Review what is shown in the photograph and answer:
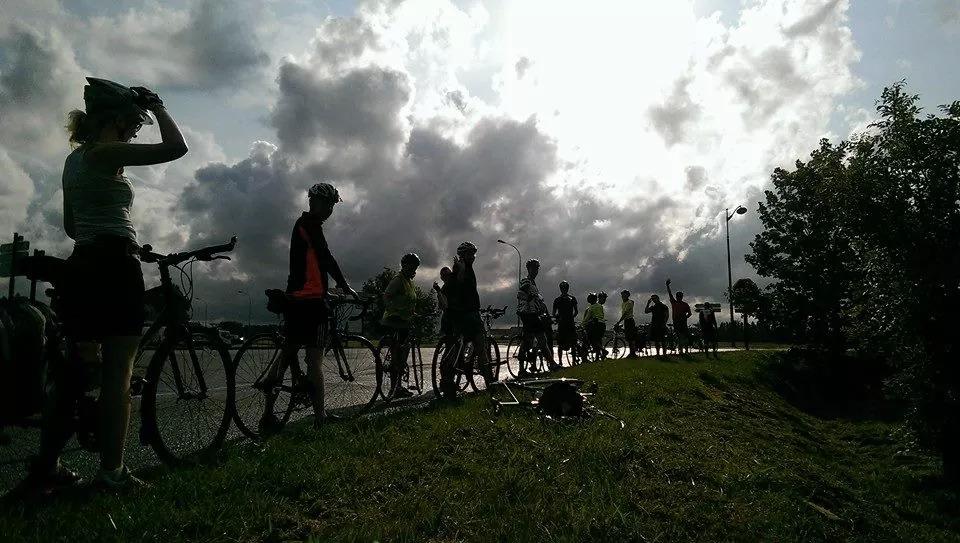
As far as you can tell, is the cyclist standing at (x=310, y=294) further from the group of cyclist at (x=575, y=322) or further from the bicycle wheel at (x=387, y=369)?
the group of cyclist at (x=575, y=322)

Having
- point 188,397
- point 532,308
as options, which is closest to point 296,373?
point 188,397

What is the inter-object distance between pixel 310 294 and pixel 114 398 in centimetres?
208

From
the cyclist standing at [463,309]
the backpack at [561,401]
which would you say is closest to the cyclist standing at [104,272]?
the backpack at [561,401]

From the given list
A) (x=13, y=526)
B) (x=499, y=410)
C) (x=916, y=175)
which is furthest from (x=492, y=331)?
(x=13, y=526)

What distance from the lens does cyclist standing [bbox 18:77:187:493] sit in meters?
3.30

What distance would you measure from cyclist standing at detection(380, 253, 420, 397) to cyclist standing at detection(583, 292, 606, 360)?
8634mm

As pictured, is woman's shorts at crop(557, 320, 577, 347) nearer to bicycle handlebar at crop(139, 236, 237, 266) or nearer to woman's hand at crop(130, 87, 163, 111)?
bicycle handlebar at crop(139, 236, 237, 266)

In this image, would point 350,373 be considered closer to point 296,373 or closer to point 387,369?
point 296,373

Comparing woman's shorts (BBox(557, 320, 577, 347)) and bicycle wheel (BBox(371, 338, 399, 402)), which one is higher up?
woman's shorts (BBox(557, 320, 577, 347))

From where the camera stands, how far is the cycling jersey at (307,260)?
529 centimetres

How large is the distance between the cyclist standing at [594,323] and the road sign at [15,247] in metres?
13.1

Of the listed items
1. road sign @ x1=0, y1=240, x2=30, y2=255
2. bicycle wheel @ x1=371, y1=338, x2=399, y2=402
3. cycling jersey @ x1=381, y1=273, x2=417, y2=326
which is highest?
road sign @ x1=0, y1=240, x2=30, y2=255

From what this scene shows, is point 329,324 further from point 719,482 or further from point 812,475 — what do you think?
point 812,475

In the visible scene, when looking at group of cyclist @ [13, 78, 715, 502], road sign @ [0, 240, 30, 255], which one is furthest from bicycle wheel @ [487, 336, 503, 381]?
group of cyclist @ [13, 78, 715, 502]
